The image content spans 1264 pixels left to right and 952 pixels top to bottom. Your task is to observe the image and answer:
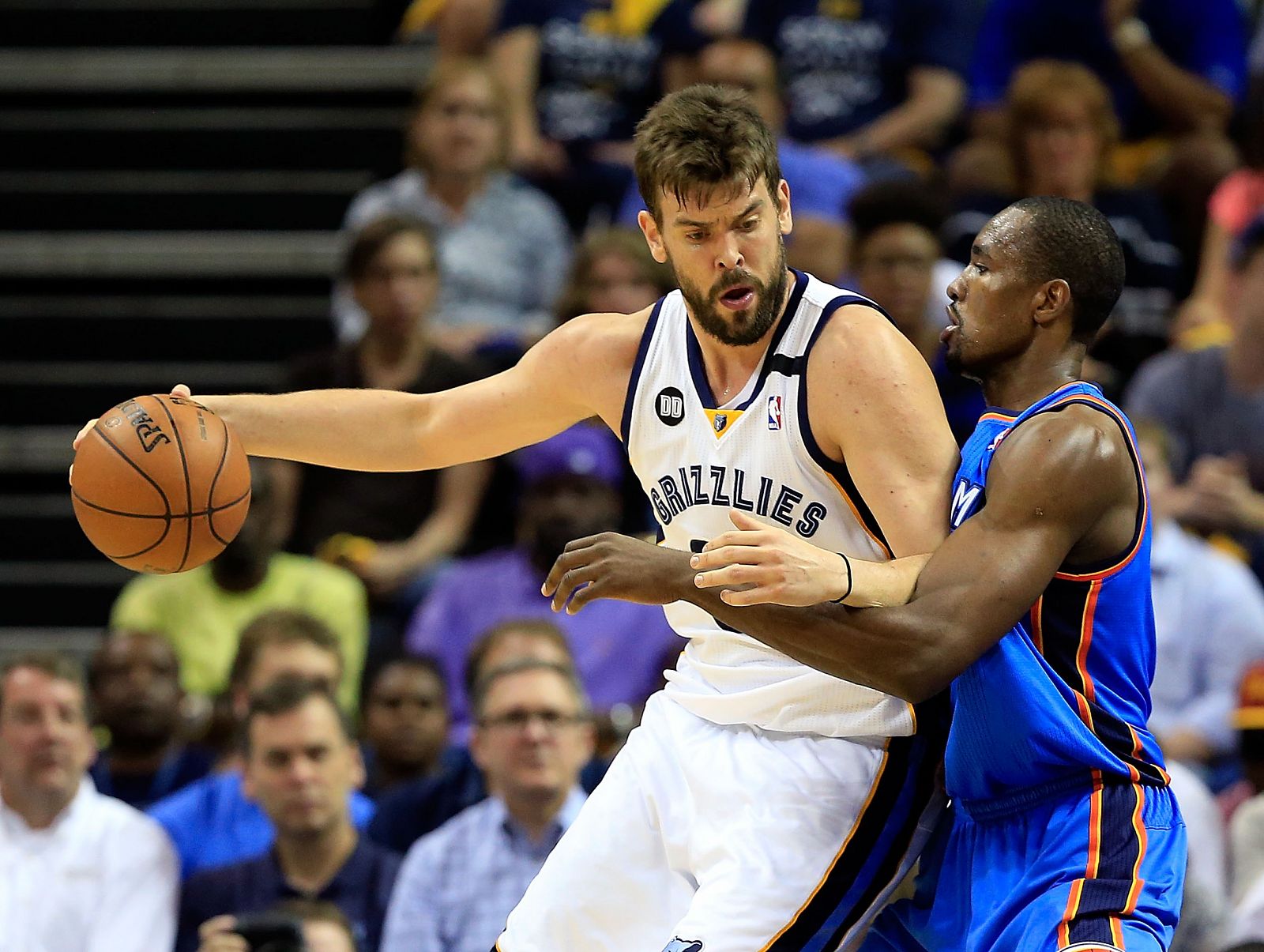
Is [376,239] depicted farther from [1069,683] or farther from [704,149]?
[1069,683]

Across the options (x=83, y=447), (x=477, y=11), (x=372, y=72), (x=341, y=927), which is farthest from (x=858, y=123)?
(x=83, y=447)

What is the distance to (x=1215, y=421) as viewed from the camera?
7.73m

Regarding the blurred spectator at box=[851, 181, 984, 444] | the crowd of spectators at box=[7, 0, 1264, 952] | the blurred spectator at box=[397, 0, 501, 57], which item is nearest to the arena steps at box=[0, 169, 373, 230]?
A: the crowd of spectators at box=[7, 0, 1264, 952]

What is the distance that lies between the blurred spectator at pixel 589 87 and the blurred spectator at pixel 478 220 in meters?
0.52

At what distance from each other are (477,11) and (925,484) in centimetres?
688

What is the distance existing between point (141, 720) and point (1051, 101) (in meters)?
4.72

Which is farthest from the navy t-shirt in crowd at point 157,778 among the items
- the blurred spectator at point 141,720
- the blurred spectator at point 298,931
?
the blurred spectator at point 298,931

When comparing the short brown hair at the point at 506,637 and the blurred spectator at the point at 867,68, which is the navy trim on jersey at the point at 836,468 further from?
the blurred spectator at the point at 867,68

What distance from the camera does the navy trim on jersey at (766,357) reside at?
390 centimetres

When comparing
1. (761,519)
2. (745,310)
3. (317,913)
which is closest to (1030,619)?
(761,519)

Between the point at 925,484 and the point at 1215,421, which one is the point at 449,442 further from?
the point at 1215,421

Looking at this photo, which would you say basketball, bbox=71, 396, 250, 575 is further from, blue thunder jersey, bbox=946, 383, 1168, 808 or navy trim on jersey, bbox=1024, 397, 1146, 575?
navy trim on jersey, bbox=1024, 397, 1146, 575

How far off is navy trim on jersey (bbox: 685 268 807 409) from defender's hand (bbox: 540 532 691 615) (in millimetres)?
578

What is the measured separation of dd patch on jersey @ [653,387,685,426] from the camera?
4000mm
